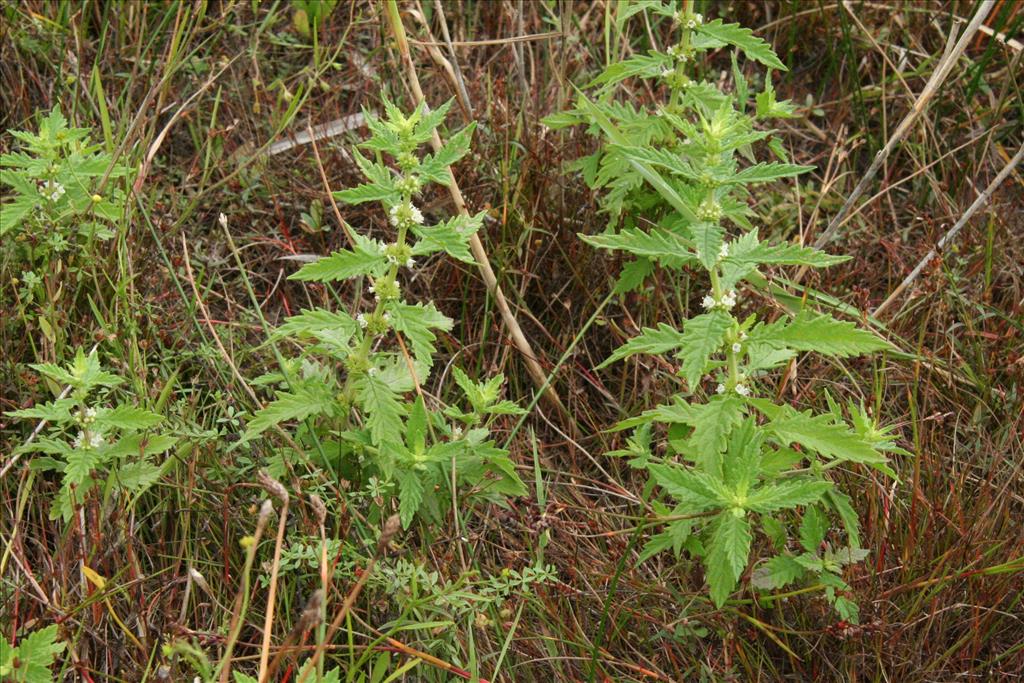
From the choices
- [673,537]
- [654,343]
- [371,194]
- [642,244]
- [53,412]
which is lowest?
[673,537]

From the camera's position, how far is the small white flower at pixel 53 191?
2.89m

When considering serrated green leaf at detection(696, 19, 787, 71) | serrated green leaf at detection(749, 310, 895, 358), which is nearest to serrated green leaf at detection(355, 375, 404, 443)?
serrated green leaf at detection(749, 310, 895, 358)

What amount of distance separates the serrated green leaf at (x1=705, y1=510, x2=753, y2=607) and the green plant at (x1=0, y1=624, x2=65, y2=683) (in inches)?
53.0

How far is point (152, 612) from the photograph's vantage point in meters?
2.45

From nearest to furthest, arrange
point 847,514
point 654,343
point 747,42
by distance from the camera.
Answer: point 654,343 < point 847,514 < point 747,42

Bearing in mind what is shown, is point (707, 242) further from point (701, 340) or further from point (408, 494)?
point (408, 494)

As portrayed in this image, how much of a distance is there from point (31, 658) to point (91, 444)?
21.6 inches

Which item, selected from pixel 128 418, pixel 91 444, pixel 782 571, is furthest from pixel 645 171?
pixel 91 444

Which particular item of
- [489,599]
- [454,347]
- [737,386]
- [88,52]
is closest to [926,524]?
[737,386]

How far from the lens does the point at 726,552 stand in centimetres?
214

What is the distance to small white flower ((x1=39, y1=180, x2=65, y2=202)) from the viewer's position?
2895 millimetres

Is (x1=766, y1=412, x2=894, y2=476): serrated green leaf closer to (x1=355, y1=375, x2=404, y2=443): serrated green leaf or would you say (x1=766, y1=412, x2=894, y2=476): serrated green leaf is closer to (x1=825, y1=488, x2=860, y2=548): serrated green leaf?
(x1=825, y1=488, x2=860, y2=548): serrated green leaf

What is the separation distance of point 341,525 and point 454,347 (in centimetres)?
78

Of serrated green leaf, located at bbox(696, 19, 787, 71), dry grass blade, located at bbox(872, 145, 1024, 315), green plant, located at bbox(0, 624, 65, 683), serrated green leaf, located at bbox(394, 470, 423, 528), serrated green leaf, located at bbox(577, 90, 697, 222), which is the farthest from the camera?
dry grass blade, located at bbox(872, 145, 1024, 315)
